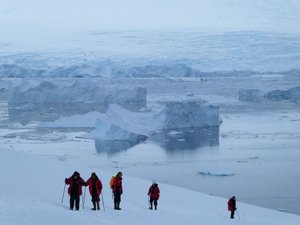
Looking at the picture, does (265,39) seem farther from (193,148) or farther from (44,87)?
(193,148)

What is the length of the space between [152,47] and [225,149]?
185 ft

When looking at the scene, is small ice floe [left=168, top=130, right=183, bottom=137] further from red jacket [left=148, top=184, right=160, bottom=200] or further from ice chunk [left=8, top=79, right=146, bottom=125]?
red jacket [left=148, top=184, right=160, bottom=200]

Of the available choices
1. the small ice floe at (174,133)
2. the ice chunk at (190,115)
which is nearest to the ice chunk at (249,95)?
the ice chunk at (190,115)

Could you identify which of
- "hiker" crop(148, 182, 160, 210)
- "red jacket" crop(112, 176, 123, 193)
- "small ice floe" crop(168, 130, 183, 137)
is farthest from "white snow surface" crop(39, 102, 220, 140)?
"red jacket" crop(112, 176, 123, 193)

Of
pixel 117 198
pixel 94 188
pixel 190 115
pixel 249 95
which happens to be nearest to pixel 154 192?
pixel 117 198

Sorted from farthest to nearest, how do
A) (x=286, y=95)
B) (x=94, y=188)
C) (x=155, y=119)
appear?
(x=286, y=95) < (x=155, y=119) < (x=94, y=188)

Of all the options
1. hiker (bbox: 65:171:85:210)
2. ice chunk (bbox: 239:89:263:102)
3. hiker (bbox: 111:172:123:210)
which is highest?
hiker (bbox: 65:171:85:210)

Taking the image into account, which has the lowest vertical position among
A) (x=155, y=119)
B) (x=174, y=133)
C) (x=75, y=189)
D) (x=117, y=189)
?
(x=174, y=133)

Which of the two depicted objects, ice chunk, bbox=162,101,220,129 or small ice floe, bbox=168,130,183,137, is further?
ice chunk, bbox=162,101,220,129

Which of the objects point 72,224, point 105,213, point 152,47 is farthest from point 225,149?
point 152,47

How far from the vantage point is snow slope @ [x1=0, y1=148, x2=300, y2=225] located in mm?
4836

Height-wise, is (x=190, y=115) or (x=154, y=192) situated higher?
(x=154, y=192)

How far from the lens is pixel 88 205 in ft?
19.9

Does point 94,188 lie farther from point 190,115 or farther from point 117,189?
point 190,115
